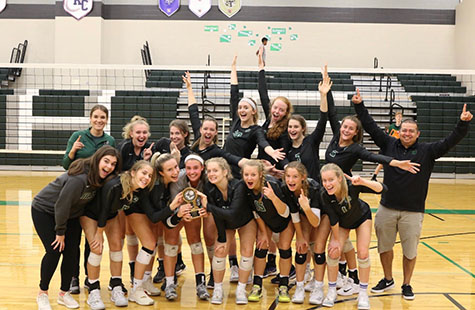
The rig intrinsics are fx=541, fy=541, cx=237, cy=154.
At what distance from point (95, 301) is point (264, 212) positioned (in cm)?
149

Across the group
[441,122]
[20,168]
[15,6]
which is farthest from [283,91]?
[15,6]

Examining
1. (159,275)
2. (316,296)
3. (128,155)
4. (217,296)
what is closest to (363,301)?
(316,296)

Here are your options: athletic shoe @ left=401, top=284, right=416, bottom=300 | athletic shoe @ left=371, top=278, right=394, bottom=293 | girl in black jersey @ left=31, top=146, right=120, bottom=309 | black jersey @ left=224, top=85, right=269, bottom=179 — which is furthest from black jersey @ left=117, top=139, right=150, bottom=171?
→ athletic shoe @ left=401, top=284, right=416, bottom=300

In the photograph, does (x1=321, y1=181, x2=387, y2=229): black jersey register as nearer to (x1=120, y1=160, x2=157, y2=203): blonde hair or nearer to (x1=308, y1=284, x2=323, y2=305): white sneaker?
(x1=308, y1=284, x2=323, y2=305): white sneaker

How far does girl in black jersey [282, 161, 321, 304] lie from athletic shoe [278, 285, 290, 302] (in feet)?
0.19

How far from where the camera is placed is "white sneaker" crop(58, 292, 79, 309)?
4.20 metres

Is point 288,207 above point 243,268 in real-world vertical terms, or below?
above

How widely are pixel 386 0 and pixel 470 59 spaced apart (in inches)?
124

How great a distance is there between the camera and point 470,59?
51.9 feet

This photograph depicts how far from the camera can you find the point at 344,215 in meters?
4.33

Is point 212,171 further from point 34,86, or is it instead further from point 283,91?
point 34,86

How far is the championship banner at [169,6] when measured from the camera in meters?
16.8

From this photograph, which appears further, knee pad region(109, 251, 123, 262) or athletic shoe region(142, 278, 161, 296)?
athletic shoe region(142, 278, 161, 296)

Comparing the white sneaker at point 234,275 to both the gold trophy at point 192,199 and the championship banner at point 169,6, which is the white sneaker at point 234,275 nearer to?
the gold trophy at point 192,199
